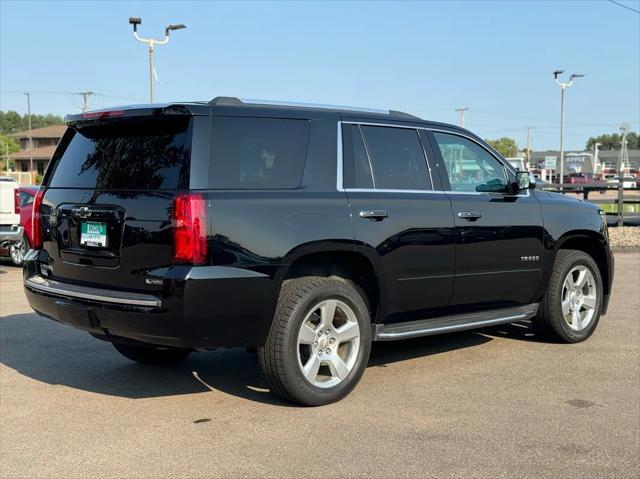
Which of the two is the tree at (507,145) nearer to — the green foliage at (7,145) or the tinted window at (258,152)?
the green foliage at (7,145)

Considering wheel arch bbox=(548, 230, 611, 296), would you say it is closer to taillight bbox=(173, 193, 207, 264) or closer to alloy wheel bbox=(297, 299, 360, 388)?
alloy wheel bbox=(297, 299, 360, 388)

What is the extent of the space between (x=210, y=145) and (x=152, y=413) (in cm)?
177

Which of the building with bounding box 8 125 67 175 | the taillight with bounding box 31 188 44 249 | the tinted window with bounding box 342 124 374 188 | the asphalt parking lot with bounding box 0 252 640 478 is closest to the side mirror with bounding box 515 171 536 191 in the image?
the asphalt parking lot with bounding box 0 252 640 478

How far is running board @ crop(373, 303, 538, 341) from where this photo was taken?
17.3ft

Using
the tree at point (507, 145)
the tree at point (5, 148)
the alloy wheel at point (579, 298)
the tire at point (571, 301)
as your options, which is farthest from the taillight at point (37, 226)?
the tree at point (507, 145)

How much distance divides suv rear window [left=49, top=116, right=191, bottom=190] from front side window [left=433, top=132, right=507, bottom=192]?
2.25m

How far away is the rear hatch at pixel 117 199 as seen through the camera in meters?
4.36

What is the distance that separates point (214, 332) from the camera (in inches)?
173

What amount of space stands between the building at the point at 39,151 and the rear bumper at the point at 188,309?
80.4 meters

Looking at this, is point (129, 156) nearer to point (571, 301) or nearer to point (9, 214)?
point (571, 301)

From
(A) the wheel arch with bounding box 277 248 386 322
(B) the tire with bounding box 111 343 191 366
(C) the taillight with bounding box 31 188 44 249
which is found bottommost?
(B) the tire with bounding box 111 343 191 366

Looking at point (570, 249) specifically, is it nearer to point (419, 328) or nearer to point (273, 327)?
point (419, 328)

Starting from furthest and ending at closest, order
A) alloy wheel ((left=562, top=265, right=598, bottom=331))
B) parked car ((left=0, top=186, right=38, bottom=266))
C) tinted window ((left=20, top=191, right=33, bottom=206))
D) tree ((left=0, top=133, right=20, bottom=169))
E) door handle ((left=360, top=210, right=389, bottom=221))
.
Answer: tree ((left=0, top=133, right=20, bottom=169)), tinted window ((left=20, top=191, right=33, bottom=206)), parked car ((left=0, top=186, right=38, bottom=266)), alloy wheel ((left=562, top=265, right=598, bottom=331)), door handle ((left=360, top=210, right=389, bottom=221))

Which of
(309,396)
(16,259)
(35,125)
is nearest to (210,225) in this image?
(309,396)
